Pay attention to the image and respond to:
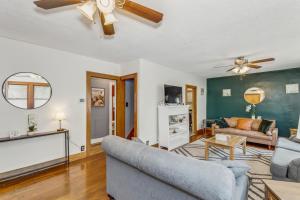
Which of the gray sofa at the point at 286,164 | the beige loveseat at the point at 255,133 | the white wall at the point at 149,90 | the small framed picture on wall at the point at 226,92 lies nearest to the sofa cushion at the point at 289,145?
the gray sofa at the point at 286,164

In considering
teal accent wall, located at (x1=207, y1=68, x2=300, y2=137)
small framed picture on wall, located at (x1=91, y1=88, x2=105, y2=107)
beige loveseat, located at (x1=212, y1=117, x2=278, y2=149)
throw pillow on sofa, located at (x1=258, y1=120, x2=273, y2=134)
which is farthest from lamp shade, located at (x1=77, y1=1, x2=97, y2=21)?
teal accent wall, located at (x1=207, y1=68, x2=300, y2=137)

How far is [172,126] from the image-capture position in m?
4.36

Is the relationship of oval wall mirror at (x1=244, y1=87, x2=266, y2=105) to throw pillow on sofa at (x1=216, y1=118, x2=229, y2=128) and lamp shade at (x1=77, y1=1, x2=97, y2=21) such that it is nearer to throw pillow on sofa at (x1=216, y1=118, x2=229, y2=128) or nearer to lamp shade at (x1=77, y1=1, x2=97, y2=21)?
throw pillow on sofa at (x1=216, y1=118, x2=229, y2=128)

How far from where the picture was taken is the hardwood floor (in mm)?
2068

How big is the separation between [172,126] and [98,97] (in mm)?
2534

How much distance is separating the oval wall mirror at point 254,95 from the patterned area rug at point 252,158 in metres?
2.09

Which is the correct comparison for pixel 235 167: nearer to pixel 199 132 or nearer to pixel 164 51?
pixel 164 51

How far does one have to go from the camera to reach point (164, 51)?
3.25 meters

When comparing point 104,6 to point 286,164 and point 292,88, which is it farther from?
point 292,88

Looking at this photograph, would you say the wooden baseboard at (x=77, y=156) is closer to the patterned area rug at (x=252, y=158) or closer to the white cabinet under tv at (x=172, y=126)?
the white cabinet under tv at (x=172, y=126)

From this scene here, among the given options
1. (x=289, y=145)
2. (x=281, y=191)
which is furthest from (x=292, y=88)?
(x=281, y=191)

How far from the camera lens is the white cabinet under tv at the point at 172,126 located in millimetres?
4027

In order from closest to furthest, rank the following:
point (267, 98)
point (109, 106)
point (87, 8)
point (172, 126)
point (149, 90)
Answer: point (87, 8) → point (149, 90) → point (172, 126) → point (109, 106) → point (267, 98)

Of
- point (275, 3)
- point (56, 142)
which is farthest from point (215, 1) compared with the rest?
point (56, 142)
